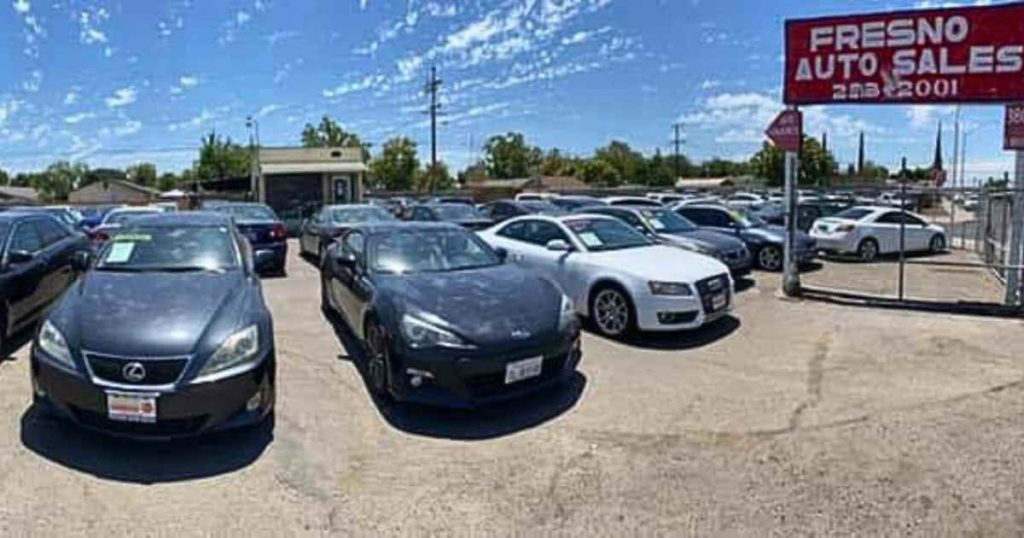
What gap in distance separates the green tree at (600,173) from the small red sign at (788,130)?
268ft

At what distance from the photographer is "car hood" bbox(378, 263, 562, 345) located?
5.68 m

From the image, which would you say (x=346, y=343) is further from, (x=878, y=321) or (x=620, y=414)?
(x=878, y=321)

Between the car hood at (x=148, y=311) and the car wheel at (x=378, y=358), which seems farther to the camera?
the car wheel at (x=378, y=358)

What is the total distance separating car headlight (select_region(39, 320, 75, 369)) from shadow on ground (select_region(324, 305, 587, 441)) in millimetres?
2160

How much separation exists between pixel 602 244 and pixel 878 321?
3633 millimetres

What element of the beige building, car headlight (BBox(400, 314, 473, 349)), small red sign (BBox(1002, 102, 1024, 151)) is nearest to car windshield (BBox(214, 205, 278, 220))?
car headlight (BBox(400, 314, 473, 349))

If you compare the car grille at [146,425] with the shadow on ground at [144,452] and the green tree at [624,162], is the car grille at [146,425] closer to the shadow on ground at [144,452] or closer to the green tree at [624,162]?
the shadow on ground at [144,452]

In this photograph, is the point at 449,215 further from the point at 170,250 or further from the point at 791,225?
the point at 170,250

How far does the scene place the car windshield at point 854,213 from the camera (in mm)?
18553

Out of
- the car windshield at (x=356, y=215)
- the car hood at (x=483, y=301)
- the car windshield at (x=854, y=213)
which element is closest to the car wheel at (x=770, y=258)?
the car windshield at (x=854, y=213)

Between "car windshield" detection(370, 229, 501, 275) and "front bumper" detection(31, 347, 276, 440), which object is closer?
"front bumper" detection(31, 347, 276, 440)

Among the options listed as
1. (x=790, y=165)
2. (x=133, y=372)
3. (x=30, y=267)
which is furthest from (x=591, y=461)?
(x=790, y=165)

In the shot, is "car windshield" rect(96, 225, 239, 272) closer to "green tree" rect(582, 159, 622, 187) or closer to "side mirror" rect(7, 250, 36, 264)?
"side mirror" rect(7, 250, 36, 264)

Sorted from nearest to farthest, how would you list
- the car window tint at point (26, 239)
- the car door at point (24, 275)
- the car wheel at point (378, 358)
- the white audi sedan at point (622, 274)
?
the car wheel at point (378, 358)
the car door at point (24, 275)
the car window tint at point (26, 239)
the white audi sedan at point (622, 274)
